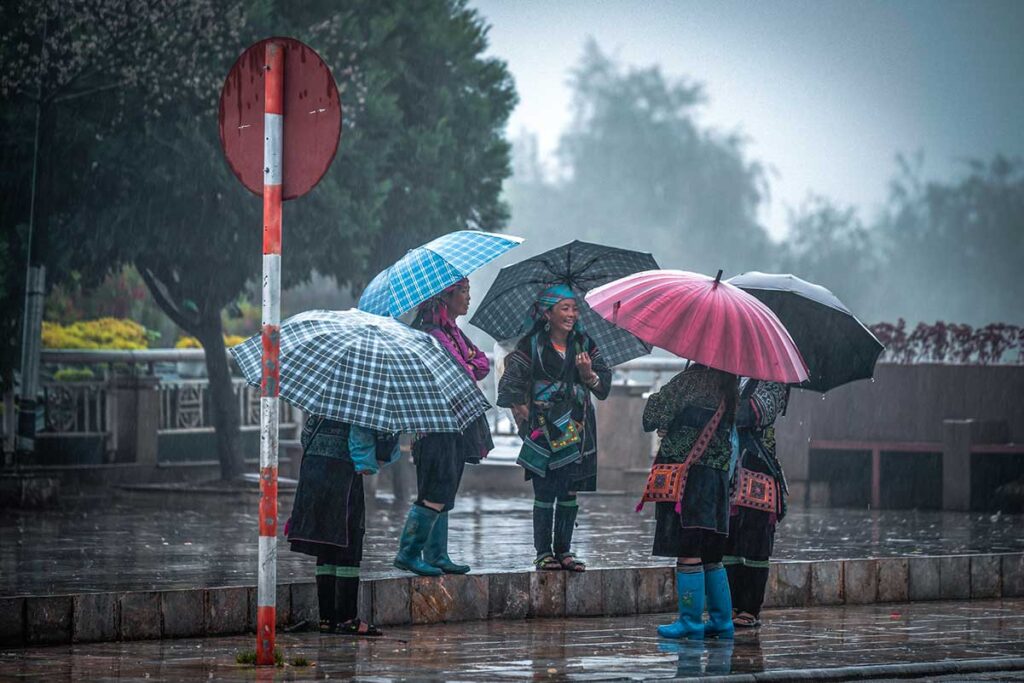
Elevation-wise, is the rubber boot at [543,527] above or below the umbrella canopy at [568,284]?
below

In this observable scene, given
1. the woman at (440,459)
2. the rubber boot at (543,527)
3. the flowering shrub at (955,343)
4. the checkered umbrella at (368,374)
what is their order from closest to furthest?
the checkered umbrella at (368,374) → the woman at (440,459) → the rubber boot at (543,527) → the flowering shrub at (955,343)

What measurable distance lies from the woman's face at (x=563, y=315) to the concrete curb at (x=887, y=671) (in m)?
2.81

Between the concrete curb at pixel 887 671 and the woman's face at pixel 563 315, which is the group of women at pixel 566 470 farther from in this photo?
the concrete curb at pixel 887 671

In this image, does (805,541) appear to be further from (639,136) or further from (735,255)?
(639,136)

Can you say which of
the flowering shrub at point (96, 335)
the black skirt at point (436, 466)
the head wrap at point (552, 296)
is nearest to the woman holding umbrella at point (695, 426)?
the head wrap at point (552, 296)

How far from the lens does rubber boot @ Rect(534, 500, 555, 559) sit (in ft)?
32.1

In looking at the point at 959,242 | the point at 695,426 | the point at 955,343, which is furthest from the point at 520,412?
the point at 959,242

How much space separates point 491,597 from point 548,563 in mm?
449

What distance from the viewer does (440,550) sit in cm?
955

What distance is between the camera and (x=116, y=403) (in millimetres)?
18797

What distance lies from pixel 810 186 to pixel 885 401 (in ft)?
301

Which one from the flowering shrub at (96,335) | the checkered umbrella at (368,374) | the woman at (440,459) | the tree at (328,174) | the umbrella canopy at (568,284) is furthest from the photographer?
the flowering shrub at (96,335)

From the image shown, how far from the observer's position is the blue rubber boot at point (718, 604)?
341 inches

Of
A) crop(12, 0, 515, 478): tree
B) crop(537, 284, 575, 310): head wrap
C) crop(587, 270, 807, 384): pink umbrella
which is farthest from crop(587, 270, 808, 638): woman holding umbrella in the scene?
crop(12, 0, 515, 478): tree
